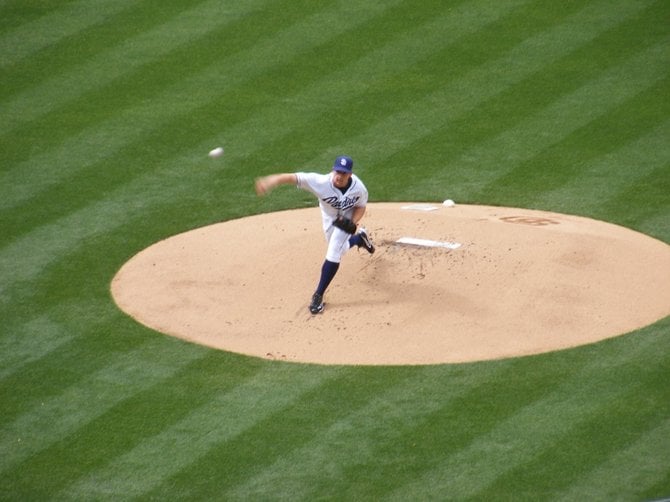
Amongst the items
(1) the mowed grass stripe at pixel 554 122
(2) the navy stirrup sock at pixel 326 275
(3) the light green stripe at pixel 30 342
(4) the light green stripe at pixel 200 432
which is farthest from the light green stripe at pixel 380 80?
(4) the light green stripe at pixel 200 432

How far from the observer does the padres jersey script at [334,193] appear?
11766 mm

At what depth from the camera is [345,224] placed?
1152cm

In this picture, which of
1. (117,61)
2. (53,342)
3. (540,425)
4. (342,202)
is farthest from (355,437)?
(117,61)

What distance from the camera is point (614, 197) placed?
14.5 metres

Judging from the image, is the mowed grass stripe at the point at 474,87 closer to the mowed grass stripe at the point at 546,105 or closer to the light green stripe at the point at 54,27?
the mowed grass stripe at the point at 546,105

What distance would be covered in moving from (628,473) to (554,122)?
864 cm

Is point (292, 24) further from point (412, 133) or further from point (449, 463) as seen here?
point (449, 463)

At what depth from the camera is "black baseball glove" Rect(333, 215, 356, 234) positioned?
11508 millimetres

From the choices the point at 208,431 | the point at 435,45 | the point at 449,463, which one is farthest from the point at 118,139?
the point at 449,463

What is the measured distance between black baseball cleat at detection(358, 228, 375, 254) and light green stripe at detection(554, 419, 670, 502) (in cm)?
403

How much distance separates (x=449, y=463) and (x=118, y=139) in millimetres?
9218

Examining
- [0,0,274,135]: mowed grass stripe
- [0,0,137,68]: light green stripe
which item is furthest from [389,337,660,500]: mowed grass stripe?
[0,0,137,68]: light green stripe

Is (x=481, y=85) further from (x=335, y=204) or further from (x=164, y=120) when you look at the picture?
(x=335, y=204)

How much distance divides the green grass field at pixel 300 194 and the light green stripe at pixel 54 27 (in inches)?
1.8
